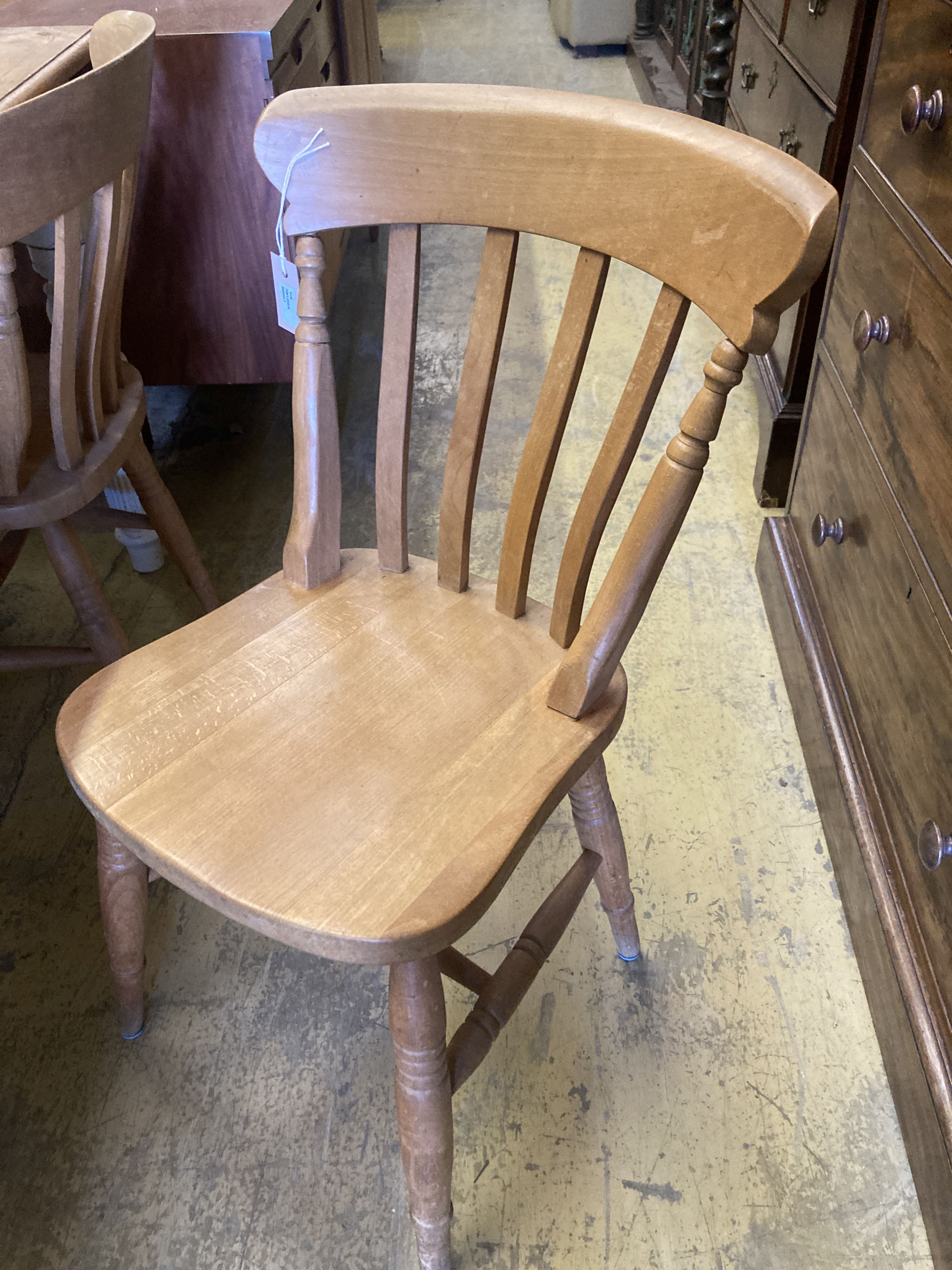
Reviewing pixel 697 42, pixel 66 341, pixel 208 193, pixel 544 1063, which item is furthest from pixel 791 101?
pixel 697 42

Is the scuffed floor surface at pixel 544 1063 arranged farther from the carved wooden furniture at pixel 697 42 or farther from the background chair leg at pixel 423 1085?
the carved wooden furniture at pixel 697 42

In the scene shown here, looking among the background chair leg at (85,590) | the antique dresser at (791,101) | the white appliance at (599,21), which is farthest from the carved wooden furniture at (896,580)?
the white appliance at (599,21)

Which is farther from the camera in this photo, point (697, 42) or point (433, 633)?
point (697, 42)

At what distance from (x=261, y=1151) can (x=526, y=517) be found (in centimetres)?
75

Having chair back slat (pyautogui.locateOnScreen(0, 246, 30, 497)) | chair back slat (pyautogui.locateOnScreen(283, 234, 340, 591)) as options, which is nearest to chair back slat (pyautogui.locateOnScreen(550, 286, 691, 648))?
chair back slat (pyautogui.locateOnScreen(283, 234, 340, 591))

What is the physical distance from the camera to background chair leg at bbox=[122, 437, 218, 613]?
4.53ft

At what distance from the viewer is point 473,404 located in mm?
942

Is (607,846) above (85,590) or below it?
below

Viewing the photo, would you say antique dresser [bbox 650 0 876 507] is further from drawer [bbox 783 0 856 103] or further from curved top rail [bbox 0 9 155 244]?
curved top rail [bbox 0 9 155 244]

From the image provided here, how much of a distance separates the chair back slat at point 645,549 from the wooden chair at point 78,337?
0.66 meters

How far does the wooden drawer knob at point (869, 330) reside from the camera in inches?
45.1

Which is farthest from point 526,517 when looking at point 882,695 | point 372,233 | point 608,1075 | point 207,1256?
point 372,233

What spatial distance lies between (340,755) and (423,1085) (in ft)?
0.94

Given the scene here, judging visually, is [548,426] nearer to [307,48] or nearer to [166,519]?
[166,519]
